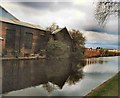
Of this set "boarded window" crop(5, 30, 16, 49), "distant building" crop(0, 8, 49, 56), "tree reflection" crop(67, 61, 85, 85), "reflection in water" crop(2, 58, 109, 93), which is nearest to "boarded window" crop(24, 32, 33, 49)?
"distant building" crop(0, 8, 49, 56)

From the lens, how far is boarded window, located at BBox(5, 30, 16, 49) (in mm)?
31462

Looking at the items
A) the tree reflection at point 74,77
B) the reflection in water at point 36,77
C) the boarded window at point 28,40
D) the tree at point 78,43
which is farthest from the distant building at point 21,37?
the tree reflection at point 74,77

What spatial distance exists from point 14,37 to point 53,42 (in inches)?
235

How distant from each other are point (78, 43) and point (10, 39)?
11.3 meters

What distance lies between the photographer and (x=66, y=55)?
107ft

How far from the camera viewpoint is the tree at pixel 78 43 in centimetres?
3403

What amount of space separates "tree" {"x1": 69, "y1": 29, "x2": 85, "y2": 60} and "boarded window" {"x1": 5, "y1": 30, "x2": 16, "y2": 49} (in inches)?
382

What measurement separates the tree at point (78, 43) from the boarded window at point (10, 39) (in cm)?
971

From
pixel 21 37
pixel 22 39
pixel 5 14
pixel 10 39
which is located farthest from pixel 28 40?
pixel 5 14

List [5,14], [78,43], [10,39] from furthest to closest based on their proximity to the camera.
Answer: [5,14], [78,43], [10,39]

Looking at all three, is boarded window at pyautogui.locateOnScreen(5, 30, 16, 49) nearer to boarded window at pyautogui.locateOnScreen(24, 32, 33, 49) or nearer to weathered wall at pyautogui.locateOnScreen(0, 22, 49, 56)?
weathered wall at pyautogui.locateOnScreen(0, 22, 49, 56)

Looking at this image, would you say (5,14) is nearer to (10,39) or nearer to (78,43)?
(10,39)

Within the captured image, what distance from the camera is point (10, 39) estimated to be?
1261 inches

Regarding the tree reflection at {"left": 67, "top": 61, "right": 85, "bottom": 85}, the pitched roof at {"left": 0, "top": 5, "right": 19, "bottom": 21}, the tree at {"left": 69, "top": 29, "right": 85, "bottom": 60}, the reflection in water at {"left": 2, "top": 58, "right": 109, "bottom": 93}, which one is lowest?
the tree reflection at {"left": 67, "top": 61, "right": 85, "bottom": 85}
